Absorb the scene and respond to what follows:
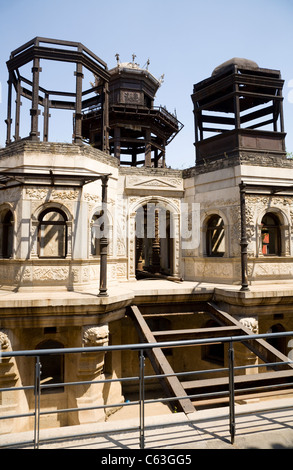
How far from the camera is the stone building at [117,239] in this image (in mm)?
7980

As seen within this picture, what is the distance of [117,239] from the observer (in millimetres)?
12117

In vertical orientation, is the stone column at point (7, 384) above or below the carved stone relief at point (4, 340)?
below

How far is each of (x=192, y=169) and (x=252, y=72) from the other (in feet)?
16.9

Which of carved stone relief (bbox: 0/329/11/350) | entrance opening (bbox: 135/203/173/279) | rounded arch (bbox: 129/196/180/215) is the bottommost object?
carved stone relief (bbox: 0/329/11/350)

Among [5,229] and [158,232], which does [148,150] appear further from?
[5,229]

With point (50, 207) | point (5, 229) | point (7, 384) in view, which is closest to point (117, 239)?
point (50, 207)

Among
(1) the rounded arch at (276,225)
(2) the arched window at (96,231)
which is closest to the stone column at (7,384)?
(2) the arched window at (96,231)

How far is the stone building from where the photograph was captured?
26.2ft

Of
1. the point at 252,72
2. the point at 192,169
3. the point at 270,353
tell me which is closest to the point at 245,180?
the point at 192,169

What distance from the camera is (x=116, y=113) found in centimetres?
1728

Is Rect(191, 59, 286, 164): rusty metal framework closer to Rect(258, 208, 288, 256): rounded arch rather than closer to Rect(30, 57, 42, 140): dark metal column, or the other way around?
Rect(258, 208, 288, 256): rounded arch

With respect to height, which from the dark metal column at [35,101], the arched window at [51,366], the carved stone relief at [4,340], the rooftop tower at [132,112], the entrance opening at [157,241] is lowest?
the arched window at [51,366]

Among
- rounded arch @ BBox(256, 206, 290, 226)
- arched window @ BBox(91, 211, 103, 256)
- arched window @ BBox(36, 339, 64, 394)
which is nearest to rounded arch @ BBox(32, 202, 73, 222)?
arched window @ BBox(91, 211, 103, 256)

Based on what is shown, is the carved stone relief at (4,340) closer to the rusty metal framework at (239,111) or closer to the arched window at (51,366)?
the arched window at (51,366)
